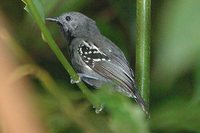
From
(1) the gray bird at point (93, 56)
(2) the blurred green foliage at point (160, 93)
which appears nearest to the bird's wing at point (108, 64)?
(1) the gray bird at point (93, 56)

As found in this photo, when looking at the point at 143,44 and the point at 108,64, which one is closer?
the point at 143,44

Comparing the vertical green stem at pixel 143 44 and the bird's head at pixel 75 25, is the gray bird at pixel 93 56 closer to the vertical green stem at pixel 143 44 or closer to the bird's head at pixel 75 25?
the bird's head at pixel 75 25

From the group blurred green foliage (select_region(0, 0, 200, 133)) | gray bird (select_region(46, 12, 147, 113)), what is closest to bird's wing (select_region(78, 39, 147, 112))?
gray bird (select_region(46, 12, 147, 113))

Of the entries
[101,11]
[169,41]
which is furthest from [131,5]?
[169,41]

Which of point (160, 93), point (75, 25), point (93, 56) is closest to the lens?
point (160, 93)

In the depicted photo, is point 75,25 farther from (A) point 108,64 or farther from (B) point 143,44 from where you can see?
(B) point 143,44

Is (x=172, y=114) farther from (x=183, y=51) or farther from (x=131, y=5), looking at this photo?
(x=131, y=5)

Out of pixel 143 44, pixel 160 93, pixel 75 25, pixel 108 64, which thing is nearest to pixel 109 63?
pixel 108 64
